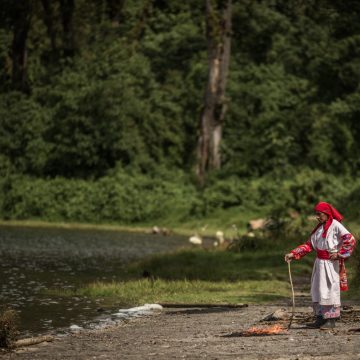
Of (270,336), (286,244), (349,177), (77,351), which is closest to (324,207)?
(270,336)

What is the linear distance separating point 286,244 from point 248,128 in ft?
84.8

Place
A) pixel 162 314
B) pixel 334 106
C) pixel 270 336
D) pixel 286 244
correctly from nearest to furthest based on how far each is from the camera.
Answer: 1. pixel 270 336
2. pixel 162 314
3. pixel 286 244
4. pixel 334 106

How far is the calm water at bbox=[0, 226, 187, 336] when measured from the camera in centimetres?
2019

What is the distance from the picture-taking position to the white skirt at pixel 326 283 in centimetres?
1614

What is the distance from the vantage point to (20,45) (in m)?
60.9

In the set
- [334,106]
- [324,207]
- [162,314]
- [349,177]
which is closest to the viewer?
[324,207]

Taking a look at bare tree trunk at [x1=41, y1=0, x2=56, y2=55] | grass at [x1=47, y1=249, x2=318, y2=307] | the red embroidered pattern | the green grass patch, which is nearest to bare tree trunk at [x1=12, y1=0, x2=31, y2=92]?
bare tree trunk at [x1=41, y1=0, x2=56, y2=55]

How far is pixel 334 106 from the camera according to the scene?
5522 cm

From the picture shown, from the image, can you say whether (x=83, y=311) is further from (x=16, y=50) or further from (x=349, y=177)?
(x=16, y=50)

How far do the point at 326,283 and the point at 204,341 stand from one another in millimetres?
2383

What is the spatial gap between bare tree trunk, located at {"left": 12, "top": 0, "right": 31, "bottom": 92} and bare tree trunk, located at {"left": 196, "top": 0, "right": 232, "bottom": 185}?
1338 cm

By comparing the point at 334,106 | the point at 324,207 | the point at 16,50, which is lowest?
the point at 324,207

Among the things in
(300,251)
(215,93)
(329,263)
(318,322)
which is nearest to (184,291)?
(300,251)

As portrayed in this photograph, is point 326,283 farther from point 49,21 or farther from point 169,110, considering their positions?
point 49,21
